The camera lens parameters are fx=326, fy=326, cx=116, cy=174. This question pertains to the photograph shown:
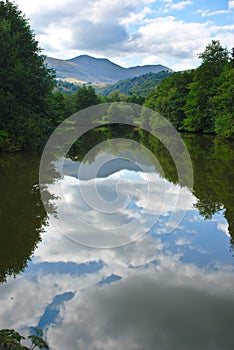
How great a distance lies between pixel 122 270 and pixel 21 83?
66.0 ft

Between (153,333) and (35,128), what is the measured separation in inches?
815

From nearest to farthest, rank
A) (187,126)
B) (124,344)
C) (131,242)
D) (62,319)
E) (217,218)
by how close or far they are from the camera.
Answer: (124,344), (62,319), (131,242), (217,218), (187,126)

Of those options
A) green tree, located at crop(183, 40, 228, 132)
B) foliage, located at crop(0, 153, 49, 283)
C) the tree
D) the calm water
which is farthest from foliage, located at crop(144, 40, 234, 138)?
foliage, located at crop(0, 153, 49, 283)

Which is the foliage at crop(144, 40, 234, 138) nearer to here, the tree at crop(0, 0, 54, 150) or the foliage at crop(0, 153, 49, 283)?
the tree at crop(0, 0, 54, 150)

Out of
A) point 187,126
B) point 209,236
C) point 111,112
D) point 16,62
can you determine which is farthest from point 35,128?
point 111,112

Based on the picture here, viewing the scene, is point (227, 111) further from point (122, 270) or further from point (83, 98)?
point (83, 98)

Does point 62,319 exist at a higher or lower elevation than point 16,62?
Result: lower

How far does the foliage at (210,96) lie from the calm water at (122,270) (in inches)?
1068

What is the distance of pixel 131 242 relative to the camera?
858 cm

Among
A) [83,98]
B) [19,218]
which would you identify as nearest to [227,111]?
[19,218]

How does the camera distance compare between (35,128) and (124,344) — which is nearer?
(124,344)

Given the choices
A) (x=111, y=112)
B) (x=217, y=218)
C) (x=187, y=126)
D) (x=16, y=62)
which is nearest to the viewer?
(x=217, y=218)

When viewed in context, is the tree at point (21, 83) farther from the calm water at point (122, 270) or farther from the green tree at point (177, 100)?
the green tree at point (177, 100)

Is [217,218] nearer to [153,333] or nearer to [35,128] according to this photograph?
[153,333]
